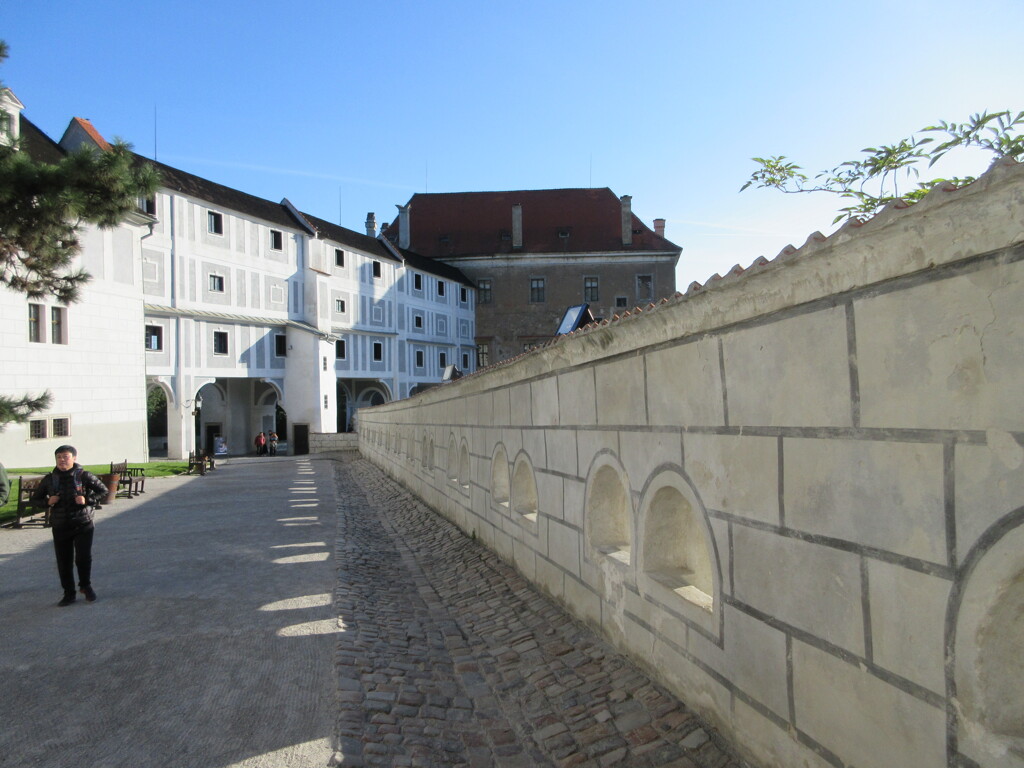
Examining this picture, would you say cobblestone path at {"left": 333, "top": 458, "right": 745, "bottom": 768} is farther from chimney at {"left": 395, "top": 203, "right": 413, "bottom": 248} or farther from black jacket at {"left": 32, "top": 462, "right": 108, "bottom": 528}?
chimney at {"left": 395, "top": 203, "right": 413, "bottom": 248}

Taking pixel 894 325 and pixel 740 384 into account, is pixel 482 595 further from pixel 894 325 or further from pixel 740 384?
pixel 894 325

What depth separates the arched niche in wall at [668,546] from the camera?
453cm

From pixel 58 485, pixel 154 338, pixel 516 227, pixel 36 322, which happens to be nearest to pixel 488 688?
pixel 58 485

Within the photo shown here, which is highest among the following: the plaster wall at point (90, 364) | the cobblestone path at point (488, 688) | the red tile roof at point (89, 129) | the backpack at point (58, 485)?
the red tile roof at point (89, 129)

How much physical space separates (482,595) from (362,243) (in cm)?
4096

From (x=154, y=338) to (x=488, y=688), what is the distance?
31373 mm

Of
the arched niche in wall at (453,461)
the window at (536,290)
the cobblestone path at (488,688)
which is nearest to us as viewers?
the cobblestone path at (488,688)

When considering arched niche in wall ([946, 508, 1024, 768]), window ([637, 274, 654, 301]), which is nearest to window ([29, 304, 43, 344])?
arched niche in wall ([946, 508, 1024, 768])

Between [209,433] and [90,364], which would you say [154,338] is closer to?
[90,364]

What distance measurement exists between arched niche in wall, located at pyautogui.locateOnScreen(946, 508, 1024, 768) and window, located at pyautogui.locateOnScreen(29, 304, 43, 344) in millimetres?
27661

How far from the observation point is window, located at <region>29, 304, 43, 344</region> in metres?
24.1

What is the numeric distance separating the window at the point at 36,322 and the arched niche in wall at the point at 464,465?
19.7 meters

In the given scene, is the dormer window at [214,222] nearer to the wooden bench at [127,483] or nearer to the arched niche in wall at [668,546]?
the wooden bench at [127,483]

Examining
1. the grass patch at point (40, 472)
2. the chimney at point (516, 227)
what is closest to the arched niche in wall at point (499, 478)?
the grass patch at point (40, 472)
